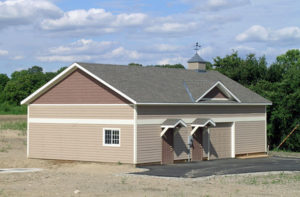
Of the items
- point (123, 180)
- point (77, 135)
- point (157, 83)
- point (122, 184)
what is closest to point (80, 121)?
point (77, 135)

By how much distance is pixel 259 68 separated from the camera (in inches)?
1898

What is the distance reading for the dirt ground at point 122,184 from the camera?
18797 mm

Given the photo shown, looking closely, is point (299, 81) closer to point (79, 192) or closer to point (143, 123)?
point (143, 123)

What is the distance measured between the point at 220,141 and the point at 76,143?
892 cm

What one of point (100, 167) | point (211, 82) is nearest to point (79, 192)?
point (100, 167)

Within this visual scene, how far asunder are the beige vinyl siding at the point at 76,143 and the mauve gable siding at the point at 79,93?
1322 millimetres

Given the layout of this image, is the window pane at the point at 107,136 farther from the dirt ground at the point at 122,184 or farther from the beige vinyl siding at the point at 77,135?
the dirt ground at the point at 122,184

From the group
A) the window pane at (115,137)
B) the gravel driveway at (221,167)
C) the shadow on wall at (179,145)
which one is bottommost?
the gravel driveway at (221,167)

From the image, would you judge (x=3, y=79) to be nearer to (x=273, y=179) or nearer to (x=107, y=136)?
(x=107, y=136)

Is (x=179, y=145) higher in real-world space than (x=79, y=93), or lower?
lower

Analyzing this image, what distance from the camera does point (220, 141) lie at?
109 ft

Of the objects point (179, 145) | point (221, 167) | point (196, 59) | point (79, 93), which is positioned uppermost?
point (196, 59)

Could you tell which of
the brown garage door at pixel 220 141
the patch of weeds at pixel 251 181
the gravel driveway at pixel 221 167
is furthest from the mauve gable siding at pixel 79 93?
the patch of weeds at pixel 251 181

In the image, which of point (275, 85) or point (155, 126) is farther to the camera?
point (275, 85)
